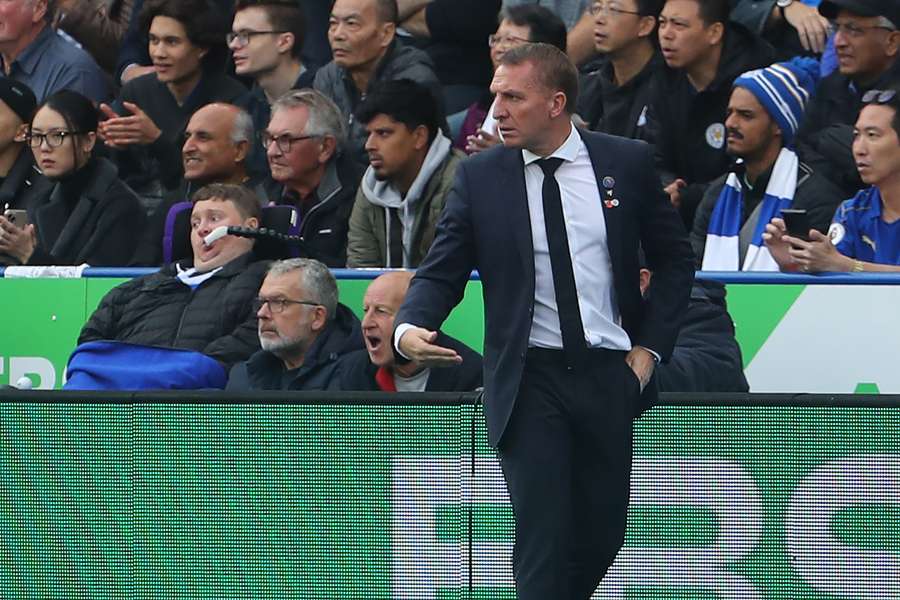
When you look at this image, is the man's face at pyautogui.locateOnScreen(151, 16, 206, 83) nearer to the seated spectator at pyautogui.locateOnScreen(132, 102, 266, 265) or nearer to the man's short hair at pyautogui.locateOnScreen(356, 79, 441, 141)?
the seated spectator at pyautogui.locateOnScreen(132, 102, 266, 265)

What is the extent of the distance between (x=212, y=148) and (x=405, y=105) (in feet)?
4.40

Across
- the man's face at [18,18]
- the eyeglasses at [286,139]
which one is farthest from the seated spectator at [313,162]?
the man's face at [18,18]

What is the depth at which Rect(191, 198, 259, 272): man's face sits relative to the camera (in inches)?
379

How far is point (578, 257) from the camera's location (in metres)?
A: 6.09

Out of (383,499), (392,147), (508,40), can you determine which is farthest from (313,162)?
(383,499)

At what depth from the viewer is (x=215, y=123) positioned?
10844 mm

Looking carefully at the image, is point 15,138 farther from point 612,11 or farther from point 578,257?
point 578,257

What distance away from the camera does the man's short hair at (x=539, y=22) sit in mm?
10727

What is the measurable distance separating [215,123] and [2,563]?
4.09m

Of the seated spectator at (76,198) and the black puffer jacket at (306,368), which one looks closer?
the black puffer jacket at (306,368)

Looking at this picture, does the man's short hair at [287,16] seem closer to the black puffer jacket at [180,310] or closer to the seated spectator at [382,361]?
the black puffer jacket at [180,310]

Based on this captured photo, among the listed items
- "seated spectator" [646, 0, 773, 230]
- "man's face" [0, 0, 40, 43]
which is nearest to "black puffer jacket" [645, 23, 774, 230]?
"seated spectator" [646, 0, 773, 230]

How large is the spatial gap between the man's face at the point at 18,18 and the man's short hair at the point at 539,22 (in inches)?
148

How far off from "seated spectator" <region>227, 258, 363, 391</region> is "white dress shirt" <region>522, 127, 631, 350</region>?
272cm
